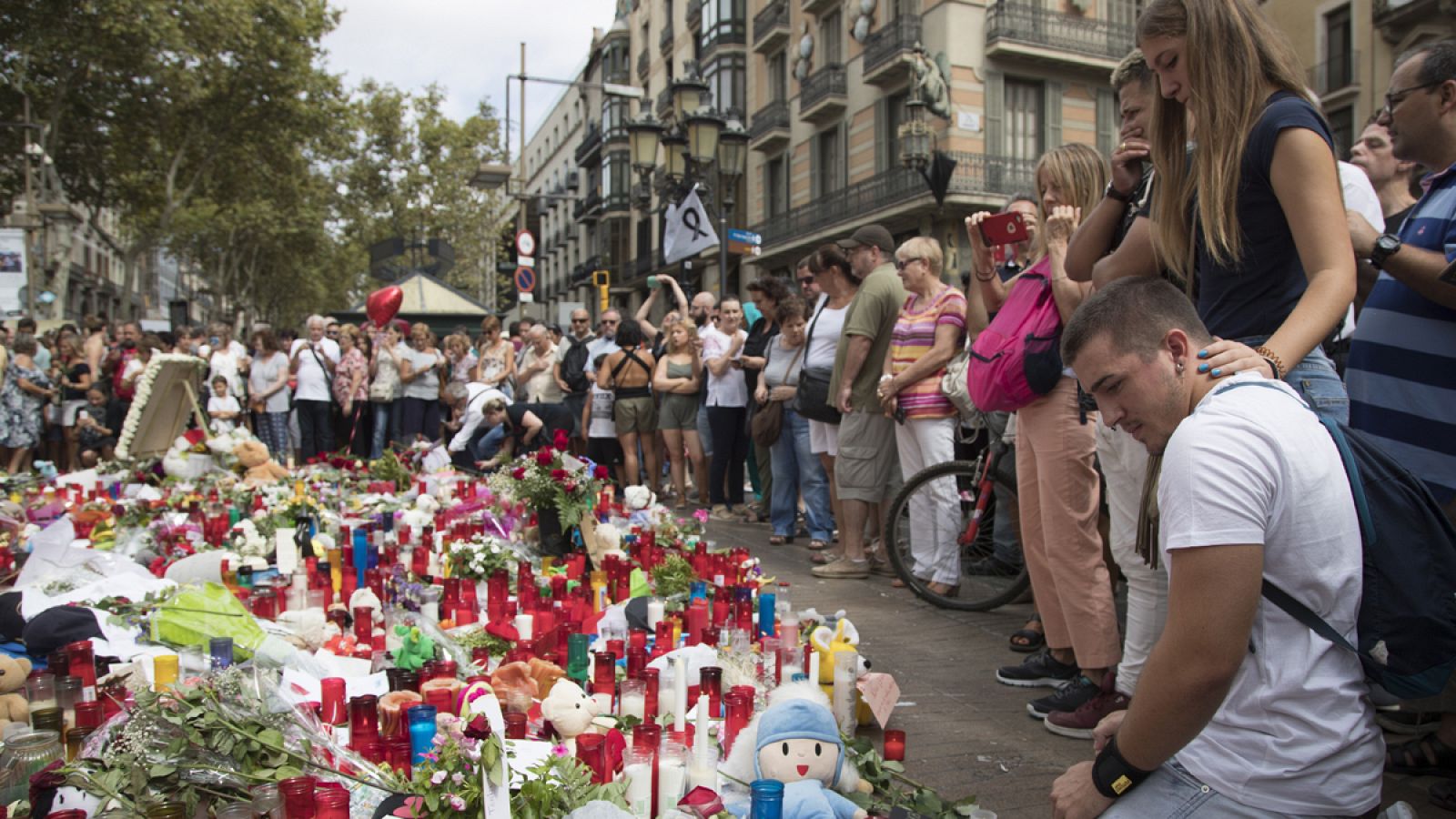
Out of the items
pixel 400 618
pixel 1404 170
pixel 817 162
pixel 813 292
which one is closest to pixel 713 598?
pixel 400 618

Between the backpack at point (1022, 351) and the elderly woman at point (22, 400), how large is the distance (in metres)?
12.6

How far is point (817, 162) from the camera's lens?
29.0m

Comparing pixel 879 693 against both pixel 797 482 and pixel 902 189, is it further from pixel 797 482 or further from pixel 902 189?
pixel 902 189

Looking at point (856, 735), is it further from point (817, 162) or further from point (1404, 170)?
point (817, 162)

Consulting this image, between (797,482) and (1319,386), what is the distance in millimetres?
5768

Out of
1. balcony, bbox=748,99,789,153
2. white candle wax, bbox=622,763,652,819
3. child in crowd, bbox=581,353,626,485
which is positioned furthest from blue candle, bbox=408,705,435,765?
balcony, bbox=748,99,789,153

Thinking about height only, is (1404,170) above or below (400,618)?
above

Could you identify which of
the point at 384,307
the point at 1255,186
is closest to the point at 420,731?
the point at 1255,186

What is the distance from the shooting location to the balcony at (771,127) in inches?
1190

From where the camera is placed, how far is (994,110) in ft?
79.1

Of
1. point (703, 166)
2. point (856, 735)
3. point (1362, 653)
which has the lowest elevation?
point (856, 735)

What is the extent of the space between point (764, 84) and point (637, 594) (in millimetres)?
29249

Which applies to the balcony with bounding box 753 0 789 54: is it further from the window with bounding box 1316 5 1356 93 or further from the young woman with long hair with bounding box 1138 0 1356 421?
the young woman with long hair with bounding box 1138 0 1356 421

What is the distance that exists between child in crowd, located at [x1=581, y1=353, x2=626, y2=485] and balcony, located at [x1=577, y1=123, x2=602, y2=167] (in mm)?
40670
